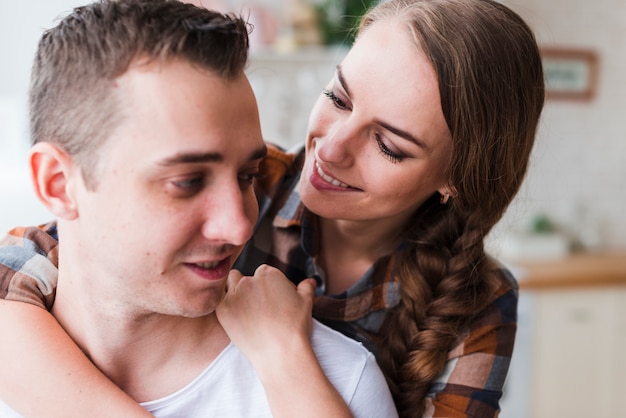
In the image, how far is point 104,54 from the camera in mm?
958

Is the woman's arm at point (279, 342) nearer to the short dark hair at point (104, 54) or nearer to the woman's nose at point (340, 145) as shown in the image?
the woman's nose at point (340, 145)

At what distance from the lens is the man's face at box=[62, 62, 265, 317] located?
92cm

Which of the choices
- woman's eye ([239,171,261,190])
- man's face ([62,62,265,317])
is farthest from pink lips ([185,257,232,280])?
woman's eye ([239,171,261,190])

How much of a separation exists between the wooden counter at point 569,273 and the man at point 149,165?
2.49 meters

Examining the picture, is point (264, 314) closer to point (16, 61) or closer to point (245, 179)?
point (245, 179)

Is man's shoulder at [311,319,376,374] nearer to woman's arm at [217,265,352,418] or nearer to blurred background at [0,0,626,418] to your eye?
woman's arm at [217,265,352,418]

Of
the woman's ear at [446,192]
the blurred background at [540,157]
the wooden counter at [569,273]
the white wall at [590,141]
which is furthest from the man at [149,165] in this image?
the white wall at [590,141]

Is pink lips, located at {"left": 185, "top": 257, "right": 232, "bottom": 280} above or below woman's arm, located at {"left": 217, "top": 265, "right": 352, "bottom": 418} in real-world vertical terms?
above

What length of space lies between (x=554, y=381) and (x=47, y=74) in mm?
3171

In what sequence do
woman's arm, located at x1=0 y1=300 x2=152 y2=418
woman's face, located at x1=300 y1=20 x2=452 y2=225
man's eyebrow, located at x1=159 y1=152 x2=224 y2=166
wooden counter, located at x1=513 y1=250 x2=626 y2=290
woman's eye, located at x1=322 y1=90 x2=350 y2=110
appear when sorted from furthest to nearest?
wooden counter, located at x1=513 y1=250 x2=626 y2=290, woman's eye, located at x1=322 y1=90 x2=350 y2=110, woman's face, located at x1=300 y1=20 x2=452 y2=225, woman's arm, located at x1=0 y1=300 x2=152 y2=418, man's eyebrow, located at x1=159 y1=152 x2=224 y2=166

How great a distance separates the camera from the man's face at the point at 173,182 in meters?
→ 0.92

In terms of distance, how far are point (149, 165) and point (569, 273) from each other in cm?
296

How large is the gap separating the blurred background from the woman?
1.81m

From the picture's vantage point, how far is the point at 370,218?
1.45 metres
